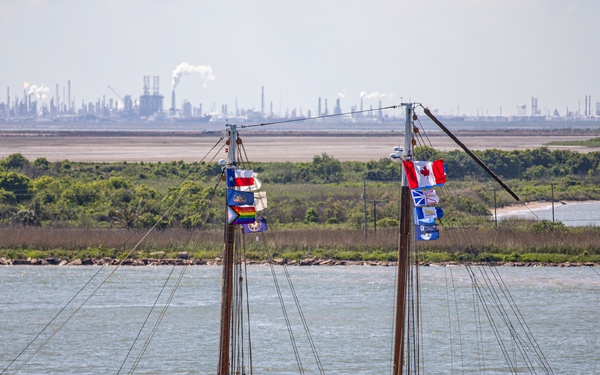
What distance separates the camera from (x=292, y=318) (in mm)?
46750

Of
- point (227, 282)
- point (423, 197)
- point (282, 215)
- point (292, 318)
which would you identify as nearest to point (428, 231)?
point (423, 197)

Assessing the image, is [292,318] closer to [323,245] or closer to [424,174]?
[323,245]

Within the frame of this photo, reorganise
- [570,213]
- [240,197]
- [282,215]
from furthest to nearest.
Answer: [570,213] → [282,215] → [240,197]

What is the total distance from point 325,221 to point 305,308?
80.5ft

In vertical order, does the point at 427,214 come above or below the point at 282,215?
above

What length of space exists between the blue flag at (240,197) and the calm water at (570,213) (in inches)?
1738

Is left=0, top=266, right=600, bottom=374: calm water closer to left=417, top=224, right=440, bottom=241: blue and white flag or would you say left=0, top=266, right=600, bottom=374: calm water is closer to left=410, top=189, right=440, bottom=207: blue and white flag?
left=417, top=224, right=440, bottom=241: blue and white flag

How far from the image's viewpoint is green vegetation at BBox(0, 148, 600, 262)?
61.3 m

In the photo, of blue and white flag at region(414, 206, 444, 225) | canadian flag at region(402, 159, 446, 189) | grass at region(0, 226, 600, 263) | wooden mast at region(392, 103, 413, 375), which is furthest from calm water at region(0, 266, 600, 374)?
canadian flag at region(402, 159, 446, 189)

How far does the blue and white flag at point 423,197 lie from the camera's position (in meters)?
26.2

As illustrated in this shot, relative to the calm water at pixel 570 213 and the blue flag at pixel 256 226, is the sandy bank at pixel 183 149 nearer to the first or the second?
the calm water at pixel 570 213

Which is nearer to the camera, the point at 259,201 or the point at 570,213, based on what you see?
the point at 259,201

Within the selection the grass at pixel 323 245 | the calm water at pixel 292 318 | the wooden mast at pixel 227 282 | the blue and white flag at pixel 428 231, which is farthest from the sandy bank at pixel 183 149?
the blue and white flag at pixel 428 231

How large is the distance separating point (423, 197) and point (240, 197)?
12.9 ft
